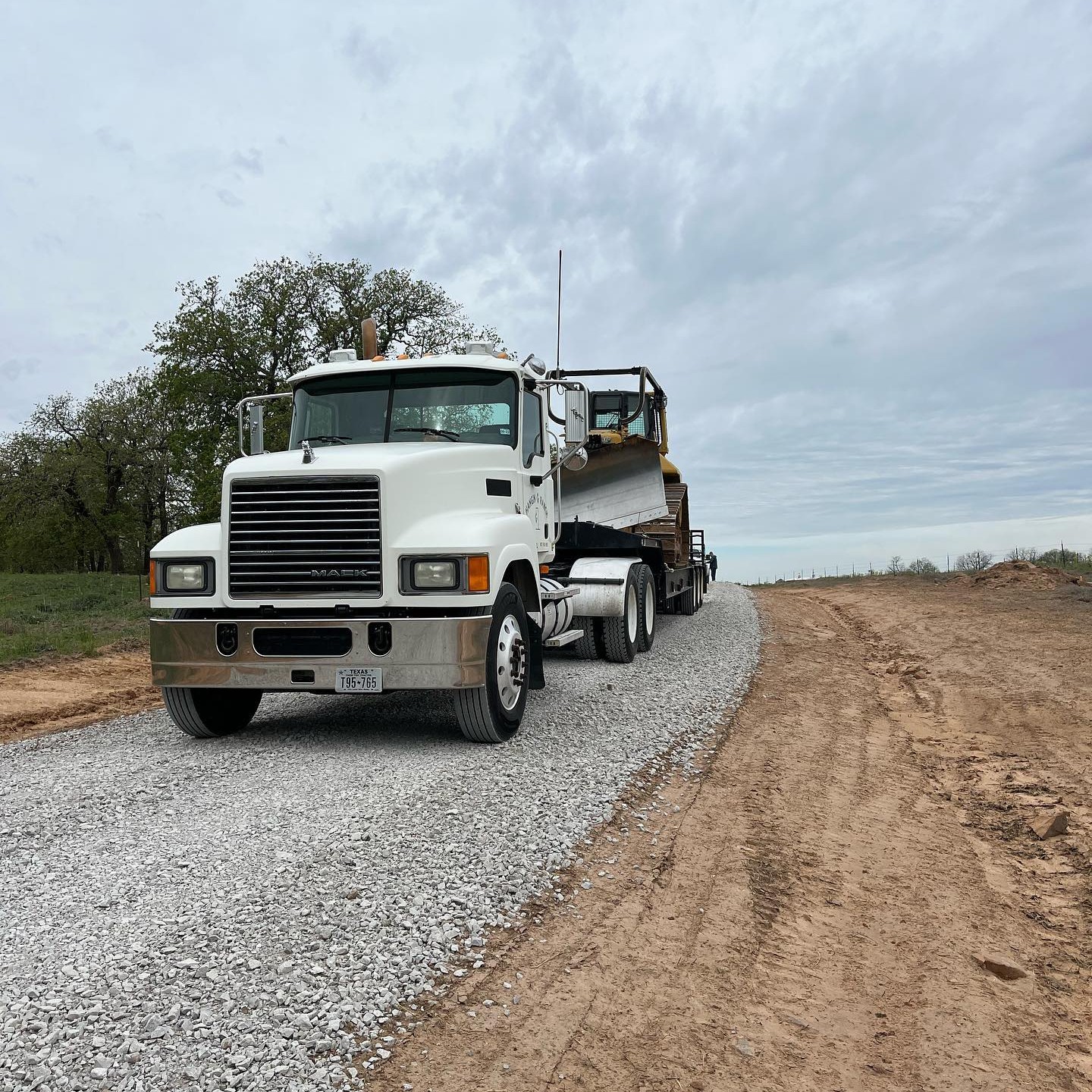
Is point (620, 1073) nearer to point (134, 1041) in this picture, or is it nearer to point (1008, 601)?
point (134, 1041)

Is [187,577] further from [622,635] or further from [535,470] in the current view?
[622,635]

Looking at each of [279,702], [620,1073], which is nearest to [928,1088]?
[620,1073]

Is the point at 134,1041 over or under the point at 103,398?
under

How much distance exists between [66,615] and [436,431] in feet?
50.7

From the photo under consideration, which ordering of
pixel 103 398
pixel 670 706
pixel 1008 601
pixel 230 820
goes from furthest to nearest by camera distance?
pixel 103 398, pixel 1008 601, pixel 670 706, pixel 230 820

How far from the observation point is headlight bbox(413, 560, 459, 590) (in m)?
6.67

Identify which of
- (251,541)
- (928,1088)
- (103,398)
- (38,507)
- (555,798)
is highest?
(103,398)

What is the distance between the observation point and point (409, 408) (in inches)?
322

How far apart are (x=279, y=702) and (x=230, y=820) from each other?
176 inches

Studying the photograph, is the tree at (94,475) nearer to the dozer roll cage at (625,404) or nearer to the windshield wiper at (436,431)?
the dozer roll cage at (625,404)

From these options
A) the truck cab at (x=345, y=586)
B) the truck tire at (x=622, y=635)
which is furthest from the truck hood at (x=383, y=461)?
the truck tire at (x=622, y=635)

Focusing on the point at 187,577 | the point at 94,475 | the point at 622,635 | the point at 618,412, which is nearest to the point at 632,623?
the point at 622,635

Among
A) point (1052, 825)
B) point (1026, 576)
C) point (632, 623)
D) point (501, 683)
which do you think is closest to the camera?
point (1052, 825)

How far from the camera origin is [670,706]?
9.09 metres
